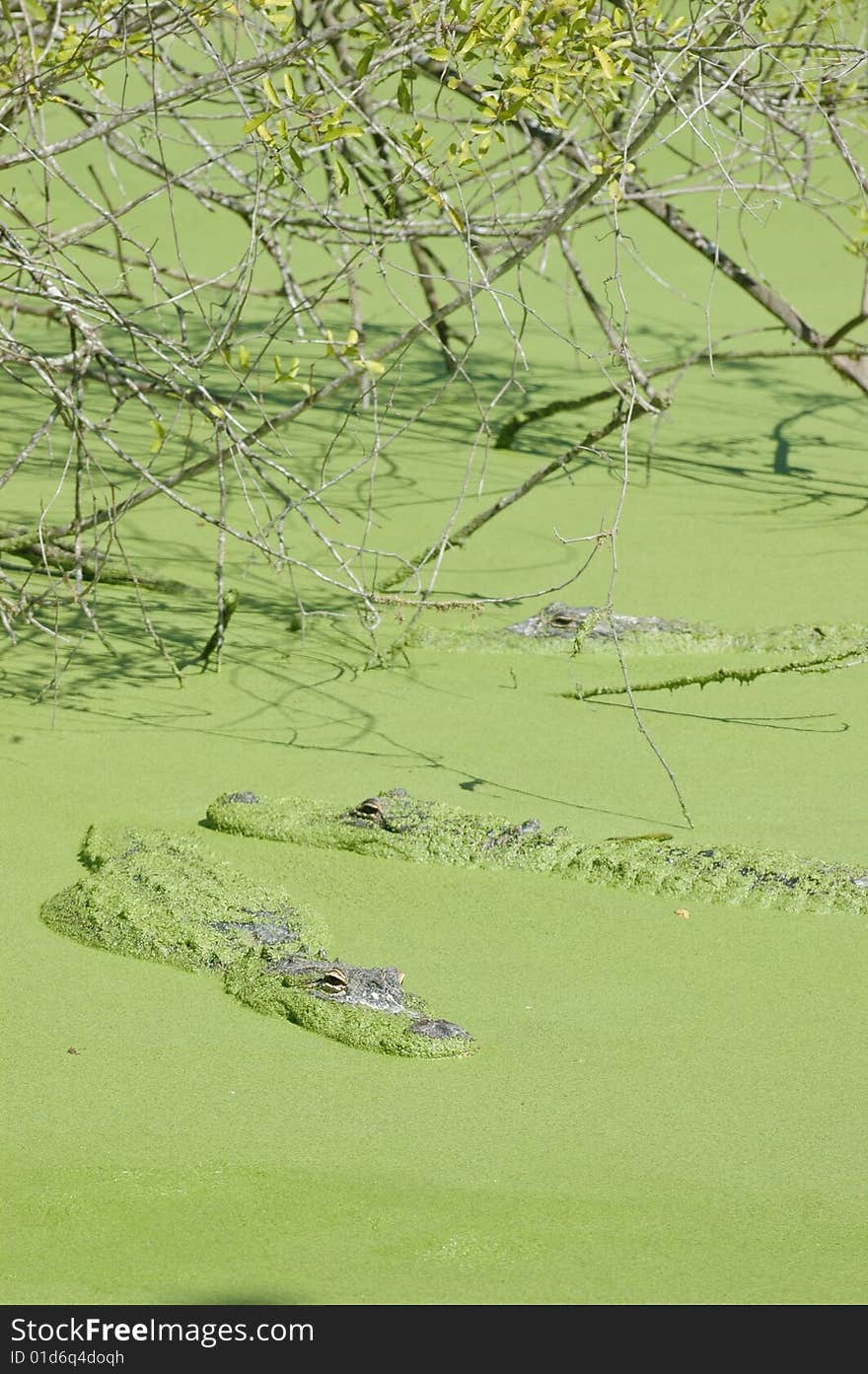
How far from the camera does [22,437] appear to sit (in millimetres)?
6246

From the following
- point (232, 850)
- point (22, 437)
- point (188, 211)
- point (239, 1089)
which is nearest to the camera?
point (239, 1089)

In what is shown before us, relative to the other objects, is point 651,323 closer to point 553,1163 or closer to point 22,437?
point 22,437

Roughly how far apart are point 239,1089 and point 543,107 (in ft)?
7.01

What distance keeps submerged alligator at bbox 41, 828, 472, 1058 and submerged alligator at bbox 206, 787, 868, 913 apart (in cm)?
22

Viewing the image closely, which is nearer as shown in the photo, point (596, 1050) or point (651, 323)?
point (596, 1050)

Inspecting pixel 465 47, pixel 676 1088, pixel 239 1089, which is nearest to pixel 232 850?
pixel 239 1089

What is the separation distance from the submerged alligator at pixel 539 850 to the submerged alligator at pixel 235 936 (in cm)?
22

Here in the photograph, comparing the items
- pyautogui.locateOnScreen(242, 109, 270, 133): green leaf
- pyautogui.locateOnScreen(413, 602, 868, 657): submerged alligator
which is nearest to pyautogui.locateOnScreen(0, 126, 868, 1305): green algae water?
pyautogui.locateOnScreen(413, 602, 868, 657): submerged alligator

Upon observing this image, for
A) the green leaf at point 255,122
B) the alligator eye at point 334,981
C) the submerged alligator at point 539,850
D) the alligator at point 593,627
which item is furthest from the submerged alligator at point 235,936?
the alligator at point 593,627

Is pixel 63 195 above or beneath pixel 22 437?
above

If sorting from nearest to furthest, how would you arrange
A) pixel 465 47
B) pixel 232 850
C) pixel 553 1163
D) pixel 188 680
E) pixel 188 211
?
pixel 553 1163, pixel 465 47, pixel 232 850, pixel 188 680, pixel 188 211

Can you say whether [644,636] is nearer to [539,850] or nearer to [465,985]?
[539,850]

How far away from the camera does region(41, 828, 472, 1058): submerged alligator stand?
2.86 meters

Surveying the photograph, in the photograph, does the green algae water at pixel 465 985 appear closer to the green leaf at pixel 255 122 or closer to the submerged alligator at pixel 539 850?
the submerged alligator at pixel 539 850
